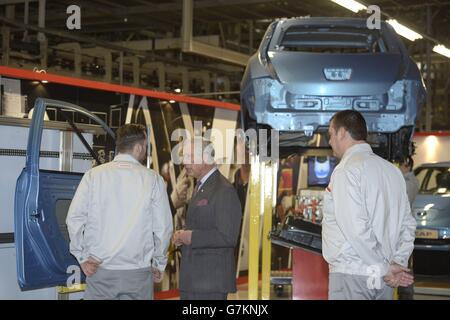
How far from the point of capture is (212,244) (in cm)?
394

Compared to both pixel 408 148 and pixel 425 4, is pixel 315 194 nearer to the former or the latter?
pixel 408 148

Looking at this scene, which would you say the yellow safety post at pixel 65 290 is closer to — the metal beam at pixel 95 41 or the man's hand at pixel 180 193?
the man's hand at pixel 180 193

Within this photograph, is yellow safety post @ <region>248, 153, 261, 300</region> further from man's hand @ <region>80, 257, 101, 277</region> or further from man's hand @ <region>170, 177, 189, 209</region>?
man's hand @ <region>170, 177, 189, 209</region>

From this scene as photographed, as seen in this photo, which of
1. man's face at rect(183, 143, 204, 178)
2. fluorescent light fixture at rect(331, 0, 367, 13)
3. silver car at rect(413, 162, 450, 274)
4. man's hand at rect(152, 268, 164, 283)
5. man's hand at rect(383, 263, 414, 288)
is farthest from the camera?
silver car at rect(413, 162, 450, 274)

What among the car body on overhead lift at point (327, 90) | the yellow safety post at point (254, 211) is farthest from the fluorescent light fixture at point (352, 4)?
the yellow safety post at point (254, 211)

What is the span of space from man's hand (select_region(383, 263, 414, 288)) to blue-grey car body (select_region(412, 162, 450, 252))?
16.9ft

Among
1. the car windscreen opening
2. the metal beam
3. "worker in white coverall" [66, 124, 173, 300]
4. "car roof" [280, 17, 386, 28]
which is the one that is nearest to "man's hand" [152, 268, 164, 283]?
"worker in white coverall" [66, 124, 173, 300]

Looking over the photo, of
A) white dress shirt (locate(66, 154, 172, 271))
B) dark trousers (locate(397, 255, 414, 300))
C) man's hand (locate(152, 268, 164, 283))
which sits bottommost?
dark trousers (locate(397, 255, 414, 300))

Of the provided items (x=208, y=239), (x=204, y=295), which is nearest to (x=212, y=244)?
(x=208, y=239)

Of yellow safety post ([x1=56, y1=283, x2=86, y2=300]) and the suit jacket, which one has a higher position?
the suit jacket

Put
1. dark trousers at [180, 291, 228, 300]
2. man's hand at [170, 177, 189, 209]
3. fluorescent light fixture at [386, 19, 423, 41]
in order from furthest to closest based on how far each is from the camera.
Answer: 1. fluorescent light fixture at [386, 19, 423, 41]
2. man's hand at [170, 177, 189, 209]
3. dark trousers at [180, 291, 228, 300]

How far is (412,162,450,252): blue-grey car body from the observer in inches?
328

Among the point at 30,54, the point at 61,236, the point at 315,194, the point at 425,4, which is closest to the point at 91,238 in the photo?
the point at 61,236
